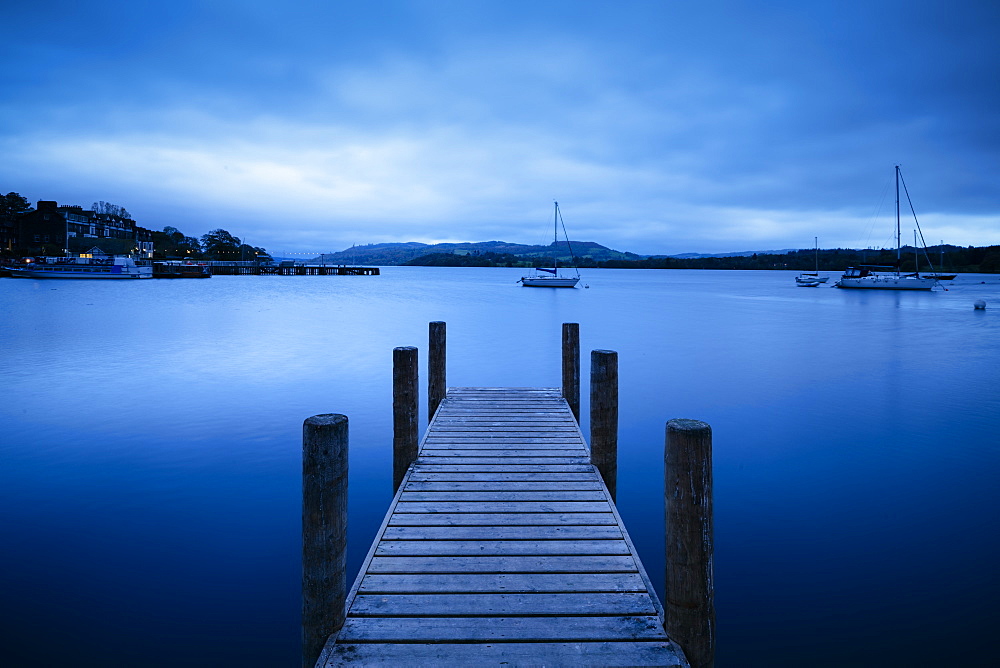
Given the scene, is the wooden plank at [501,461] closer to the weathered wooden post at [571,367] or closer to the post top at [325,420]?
the weathered wooden post at [571,367]

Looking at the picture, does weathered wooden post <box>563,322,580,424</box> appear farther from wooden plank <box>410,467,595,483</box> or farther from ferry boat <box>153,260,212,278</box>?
ferry boat <box>153,260,212,278</box>

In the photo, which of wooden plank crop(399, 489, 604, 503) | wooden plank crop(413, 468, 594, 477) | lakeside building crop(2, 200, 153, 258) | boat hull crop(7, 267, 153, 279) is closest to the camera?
wooden plank crop(399, 489, 604, 503)

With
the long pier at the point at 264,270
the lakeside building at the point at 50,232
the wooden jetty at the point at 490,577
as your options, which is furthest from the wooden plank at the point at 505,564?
the long pier at the point at 264,270

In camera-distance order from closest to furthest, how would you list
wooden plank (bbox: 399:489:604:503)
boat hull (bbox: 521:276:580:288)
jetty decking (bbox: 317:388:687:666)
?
jetty decking (bbox: 317:388:687:666)
wooden plank (bbox: 399:489:604:503)
boat hull (bbox: 521:276:580:288)

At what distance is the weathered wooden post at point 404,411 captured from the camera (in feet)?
20.8

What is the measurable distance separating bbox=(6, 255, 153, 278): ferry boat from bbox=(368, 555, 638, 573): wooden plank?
91212mm

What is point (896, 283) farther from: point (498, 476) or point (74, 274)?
point (74, 274)

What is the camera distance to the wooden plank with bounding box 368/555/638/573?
400 centimetres

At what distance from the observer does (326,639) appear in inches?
130

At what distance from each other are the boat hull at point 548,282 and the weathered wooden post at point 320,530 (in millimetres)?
67120

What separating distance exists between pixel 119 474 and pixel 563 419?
6.51m

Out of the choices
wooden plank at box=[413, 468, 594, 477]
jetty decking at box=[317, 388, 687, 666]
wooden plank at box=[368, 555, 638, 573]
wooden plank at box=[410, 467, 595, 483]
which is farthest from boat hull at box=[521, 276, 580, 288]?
wooden plank at box=[368, 555, 638, 573]

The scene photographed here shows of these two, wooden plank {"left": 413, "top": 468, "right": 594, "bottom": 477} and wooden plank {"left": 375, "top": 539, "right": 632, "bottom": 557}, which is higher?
wooden plank {"left": 413, "top": 468, "right": 594, "bottom": 477}

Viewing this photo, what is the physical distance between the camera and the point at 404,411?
645 cm
